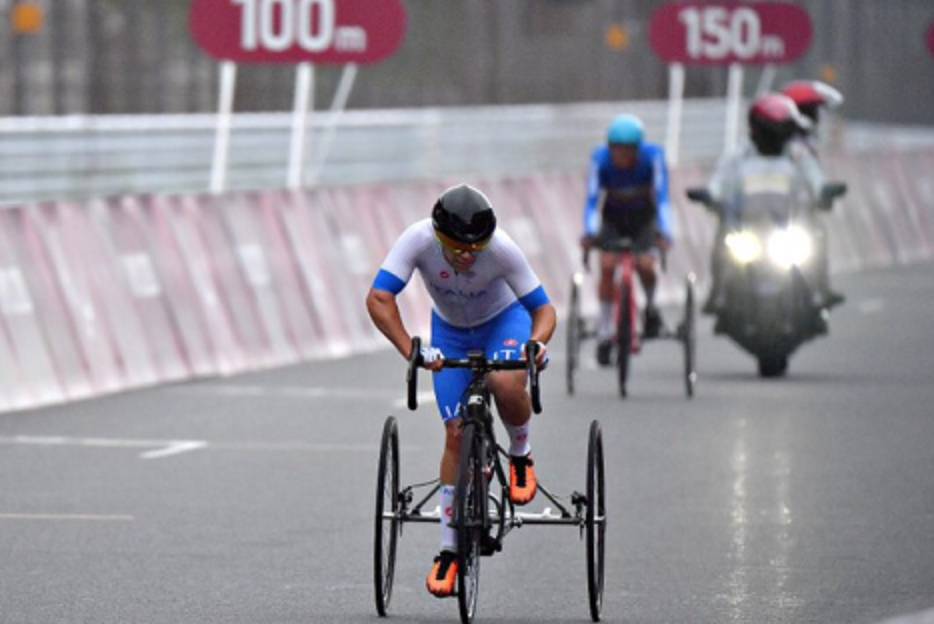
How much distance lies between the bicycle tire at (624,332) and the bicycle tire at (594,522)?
8.28m

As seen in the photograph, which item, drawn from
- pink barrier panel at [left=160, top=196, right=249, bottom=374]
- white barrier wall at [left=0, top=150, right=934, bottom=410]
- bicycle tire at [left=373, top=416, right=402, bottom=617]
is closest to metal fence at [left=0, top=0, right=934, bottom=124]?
white barrier wall at [left=0, top=150, right=934, bottom=410]

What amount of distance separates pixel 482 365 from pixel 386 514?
63 centimetres

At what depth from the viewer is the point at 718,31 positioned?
36219 millimetres

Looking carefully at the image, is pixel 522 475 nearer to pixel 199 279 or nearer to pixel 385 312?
pixel 385 312

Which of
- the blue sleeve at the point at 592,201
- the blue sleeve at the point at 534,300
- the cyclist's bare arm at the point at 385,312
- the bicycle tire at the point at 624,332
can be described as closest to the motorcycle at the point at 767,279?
the blue sleeve at the point at 592,201

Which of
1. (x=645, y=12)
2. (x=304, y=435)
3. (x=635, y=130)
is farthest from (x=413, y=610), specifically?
(x=645, y=12)

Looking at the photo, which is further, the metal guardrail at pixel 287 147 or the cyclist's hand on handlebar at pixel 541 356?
the metal guardrail at pixel 287 147

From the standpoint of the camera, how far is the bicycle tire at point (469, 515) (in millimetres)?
9797

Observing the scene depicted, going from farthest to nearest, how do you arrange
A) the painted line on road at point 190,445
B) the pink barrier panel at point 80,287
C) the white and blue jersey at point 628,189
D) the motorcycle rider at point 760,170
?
the motorcycle rider at point 760,170, the white and blue jersey at point 628,189, the pink barrier panel at point 80,287, the painted line on road at point 190,445

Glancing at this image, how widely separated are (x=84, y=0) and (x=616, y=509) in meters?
29.9

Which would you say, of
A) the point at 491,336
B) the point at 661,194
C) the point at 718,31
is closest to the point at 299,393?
the point at 661,194

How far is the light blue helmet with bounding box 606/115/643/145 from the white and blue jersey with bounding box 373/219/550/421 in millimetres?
8714

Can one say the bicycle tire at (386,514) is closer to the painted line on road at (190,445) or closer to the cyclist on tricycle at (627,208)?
the painted line on road at (190,445)

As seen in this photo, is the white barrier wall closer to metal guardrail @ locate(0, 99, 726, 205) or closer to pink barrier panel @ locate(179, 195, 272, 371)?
pink barrier panel @ locate(179, 195, 272, 371)
